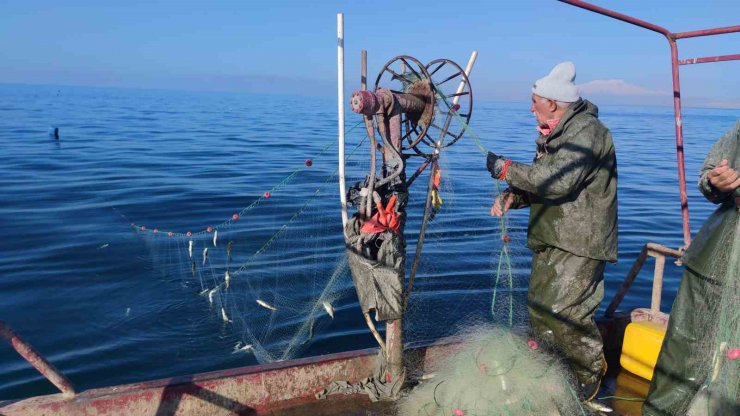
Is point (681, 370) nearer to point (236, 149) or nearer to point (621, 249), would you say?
point (621, 249)

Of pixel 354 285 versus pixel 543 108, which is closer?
pixel 543 108

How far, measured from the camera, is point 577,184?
11.2 ft

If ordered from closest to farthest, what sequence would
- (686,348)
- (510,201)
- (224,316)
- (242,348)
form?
1. (686,348)
2. (510,201)
3. (242,348)
4. (224,316)

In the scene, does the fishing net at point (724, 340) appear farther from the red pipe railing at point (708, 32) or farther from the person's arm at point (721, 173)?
the red pipe railing at point (708, 32)

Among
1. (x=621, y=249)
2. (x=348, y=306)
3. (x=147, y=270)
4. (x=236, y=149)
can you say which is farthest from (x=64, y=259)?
(x=236, y=149)

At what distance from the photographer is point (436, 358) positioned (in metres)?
4.37

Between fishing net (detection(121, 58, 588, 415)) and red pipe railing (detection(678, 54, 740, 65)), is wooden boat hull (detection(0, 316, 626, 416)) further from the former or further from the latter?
red pipe railing (detection(678, 54, 740, 65))

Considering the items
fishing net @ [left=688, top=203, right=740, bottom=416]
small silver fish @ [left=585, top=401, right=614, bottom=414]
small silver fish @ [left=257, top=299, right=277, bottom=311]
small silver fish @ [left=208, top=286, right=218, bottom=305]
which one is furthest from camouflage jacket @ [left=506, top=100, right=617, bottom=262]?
small silver fish @ [left=208, top=286, right=218, bottom=305]

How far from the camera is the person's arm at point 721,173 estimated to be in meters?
2.91

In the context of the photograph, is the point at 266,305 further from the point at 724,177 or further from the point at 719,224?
the point at 724,177

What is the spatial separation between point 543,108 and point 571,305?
1.35 metres

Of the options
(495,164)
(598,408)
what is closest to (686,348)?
(598,408)

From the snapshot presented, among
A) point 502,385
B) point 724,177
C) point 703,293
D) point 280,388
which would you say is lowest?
point 280,388

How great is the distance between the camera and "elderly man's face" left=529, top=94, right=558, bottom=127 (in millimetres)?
3693
